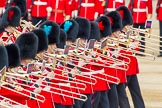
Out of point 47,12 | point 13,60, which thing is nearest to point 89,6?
point 47,12

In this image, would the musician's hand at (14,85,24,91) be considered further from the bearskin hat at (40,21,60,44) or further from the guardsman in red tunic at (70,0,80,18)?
the guardsman in red tunic at (70,0,80,18)

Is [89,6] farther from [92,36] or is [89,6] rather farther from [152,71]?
[92,36]

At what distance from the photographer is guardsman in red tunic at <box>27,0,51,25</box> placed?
1655 centimetres

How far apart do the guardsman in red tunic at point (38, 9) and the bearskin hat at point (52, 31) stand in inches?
260

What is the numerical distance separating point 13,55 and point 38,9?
8.22 metres

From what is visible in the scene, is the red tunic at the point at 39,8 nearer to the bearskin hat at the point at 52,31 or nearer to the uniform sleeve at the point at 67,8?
the uniform sleeve at the point at 67,8

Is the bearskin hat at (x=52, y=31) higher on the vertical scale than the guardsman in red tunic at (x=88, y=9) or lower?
higher

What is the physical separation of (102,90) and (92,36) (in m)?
0.68

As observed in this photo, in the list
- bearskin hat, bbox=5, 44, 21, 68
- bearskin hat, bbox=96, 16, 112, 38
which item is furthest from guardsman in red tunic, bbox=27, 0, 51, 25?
bearskin hat, bbox=5, 44, 21, 68

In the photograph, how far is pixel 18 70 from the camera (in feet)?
28.4

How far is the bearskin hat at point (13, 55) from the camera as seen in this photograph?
8414 mm

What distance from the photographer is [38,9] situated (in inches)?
655

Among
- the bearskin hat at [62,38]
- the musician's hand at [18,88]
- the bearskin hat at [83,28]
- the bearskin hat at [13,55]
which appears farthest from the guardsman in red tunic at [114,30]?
the musician's hand at [18,88]

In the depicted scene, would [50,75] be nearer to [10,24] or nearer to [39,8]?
[10,24]
